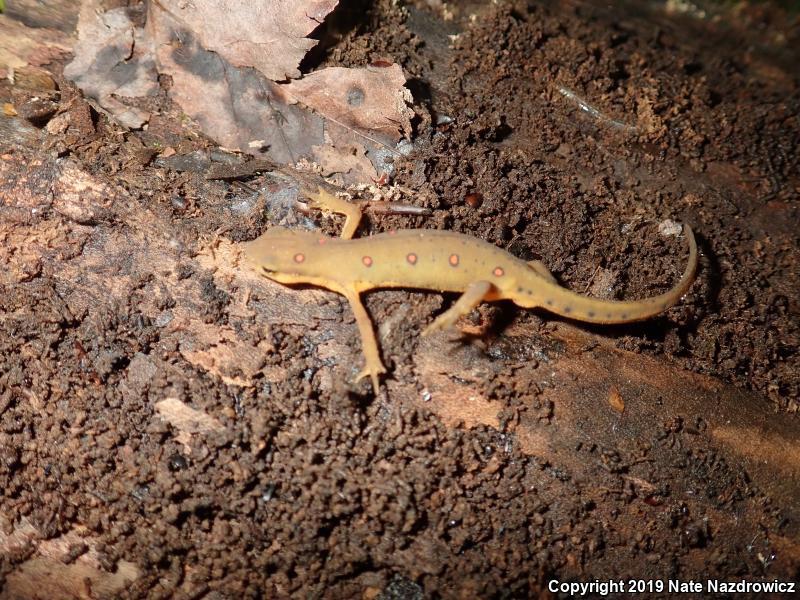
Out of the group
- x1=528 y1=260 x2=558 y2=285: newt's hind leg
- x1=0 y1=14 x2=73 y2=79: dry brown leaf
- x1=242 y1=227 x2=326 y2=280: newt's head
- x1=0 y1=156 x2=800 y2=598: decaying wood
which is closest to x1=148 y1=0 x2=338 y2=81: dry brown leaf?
x1=0 y1=14 x2=73 y2=79: dry brown leaf

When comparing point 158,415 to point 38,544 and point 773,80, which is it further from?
point 773,80

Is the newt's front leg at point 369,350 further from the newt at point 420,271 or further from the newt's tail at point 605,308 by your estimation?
the newt's tail at point 605,308

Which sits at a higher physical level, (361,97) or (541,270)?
(361,97)

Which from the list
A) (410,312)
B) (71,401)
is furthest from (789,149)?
(71,401)

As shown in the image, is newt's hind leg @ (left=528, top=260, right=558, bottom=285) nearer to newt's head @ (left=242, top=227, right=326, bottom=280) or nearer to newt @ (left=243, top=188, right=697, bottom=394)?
newt @ (left=243, top=188, right=697, bottom=394)

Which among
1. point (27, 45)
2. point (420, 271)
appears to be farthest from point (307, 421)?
point (27, 45)

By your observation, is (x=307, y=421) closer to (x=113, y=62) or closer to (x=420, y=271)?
(x=420, y=271)

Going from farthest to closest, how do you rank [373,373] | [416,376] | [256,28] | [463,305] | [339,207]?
[256,28] < [339,207] < [463,305] < [416,376] < [373,373]
